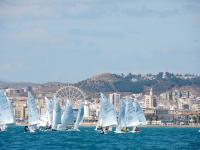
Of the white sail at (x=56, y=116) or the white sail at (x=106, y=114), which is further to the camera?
the white sail at (x=56, y=116)

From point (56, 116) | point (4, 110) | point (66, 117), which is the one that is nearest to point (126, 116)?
point (66, 117)

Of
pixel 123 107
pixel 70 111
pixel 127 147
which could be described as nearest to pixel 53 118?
pixel 70 111

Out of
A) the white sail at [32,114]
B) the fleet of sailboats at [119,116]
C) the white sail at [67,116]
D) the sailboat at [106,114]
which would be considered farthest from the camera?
the white sail at [67,116]

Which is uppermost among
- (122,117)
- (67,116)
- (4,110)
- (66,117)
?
(67,116)

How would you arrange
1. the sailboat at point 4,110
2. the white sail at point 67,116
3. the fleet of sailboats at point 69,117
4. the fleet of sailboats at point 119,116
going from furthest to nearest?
the white sail at point 67,116, the fleet of sailboats at point 119,116, the fleet of sailboats at point 69,117, the sailboat at point 4,110

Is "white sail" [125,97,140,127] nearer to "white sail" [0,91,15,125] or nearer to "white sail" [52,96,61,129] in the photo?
"white sail" [52,96,61,129]

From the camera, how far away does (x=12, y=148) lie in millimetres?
82188

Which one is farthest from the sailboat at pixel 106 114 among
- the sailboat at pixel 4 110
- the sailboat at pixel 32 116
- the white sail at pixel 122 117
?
the sailboat at pixel 4 110

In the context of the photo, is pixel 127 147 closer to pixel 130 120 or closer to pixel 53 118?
pixel 130 120

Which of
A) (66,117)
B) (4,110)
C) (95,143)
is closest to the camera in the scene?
(95,143)

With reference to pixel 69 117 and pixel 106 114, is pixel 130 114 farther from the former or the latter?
pixel 69 117

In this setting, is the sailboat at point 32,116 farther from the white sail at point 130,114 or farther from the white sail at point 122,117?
the white sail at point 130,114

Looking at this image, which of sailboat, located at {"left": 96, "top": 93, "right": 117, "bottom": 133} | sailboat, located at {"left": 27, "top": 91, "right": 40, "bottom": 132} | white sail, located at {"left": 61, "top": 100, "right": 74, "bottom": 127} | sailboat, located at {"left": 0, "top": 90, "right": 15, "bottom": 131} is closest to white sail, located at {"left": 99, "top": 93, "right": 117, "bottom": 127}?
sailboat, located at {"left": 96, "top": 93, "right": 117, "bottom": 133}

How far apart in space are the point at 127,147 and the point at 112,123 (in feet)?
147
